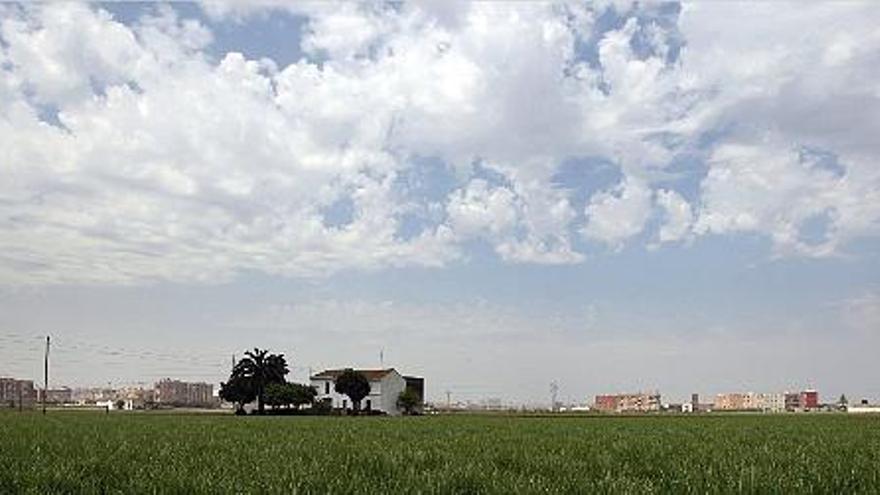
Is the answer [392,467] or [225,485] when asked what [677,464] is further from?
[225,485]

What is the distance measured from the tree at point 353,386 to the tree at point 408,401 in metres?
8.86

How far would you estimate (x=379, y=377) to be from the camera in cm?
17250

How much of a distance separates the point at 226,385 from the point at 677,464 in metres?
134

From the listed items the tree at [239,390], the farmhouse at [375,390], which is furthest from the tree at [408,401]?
the tree at [239,390]

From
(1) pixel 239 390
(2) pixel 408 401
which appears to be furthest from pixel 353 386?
(1) pixel 239 390

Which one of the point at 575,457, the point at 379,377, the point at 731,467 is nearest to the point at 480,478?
the point at 731,467

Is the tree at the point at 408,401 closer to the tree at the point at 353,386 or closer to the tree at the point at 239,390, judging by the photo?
the tree at the point at 353,386

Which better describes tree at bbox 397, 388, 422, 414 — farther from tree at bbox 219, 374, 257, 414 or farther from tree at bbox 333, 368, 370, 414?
tree at bbox 219, 374, 257, 414

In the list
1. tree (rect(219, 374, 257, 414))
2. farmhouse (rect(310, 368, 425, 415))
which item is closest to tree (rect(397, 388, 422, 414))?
farmhouse (rect(310, 368, 425, 415))

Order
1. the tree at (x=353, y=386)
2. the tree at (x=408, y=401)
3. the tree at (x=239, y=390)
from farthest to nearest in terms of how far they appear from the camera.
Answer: the tree at (x=408, y=401) → the tree at (x=353, y=386) → the tree at (x=239, y=390)

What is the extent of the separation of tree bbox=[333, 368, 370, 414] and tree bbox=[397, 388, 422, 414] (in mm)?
8864

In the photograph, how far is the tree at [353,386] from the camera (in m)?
155

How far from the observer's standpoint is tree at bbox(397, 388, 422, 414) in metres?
163

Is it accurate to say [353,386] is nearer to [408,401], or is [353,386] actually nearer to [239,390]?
[408,401]
